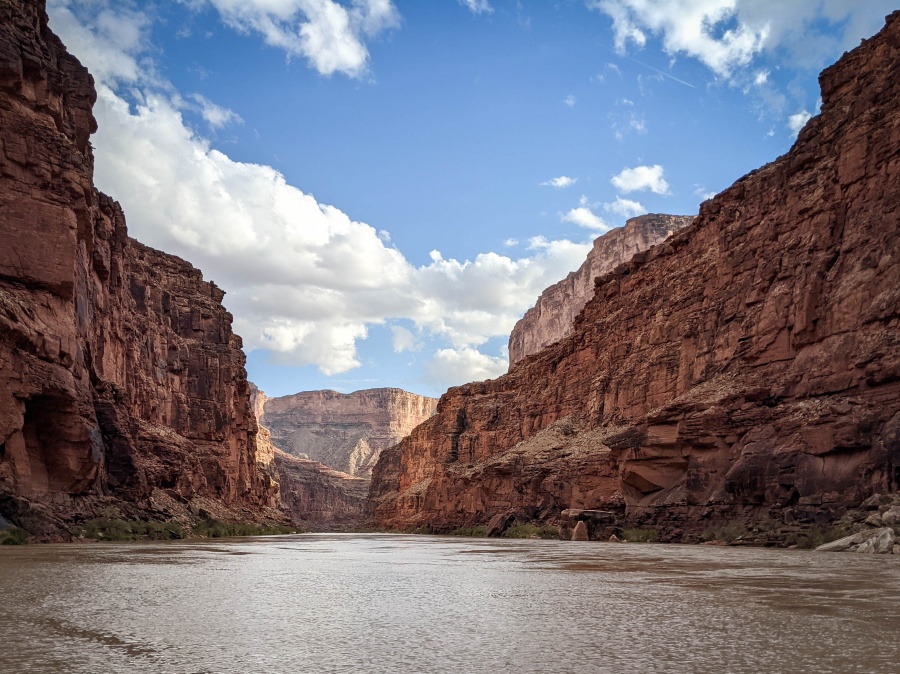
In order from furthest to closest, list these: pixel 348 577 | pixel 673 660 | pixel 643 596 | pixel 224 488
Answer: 1. pixel 224 488
2. pixel 348 577
3. pixel 643 596
4. pixel 673 660

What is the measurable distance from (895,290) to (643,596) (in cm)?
2239

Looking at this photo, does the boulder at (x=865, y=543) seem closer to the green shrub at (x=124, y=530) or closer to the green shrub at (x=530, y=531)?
the green shrub at (x=530, y=531)

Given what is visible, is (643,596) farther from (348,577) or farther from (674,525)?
(674,525)

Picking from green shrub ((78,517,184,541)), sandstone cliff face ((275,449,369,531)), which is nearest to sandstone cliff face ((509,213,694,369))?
sandstone cliff face ((275,449,369,531))

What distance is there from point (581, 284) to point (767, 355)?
331 feet

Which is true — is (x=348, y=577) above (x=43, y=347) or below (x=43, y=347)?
below

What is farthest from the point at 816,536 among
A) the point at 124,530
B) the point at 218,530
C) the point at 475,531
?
the point at 475,531

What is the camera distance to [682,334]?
146 feet

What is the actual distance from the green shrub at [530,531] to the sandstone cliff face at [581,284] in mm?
64490

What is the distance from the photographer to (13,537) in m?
18.7

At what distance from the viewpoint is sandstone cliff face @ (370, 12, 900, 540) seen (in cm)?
2466

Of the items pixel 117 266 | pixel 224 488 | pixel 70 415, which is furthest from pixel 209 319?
pixel 70 415

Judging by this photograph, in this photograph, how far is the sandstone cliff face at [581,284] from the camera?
117 m

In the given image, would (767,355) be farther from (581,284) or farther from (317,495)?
(317,495)
